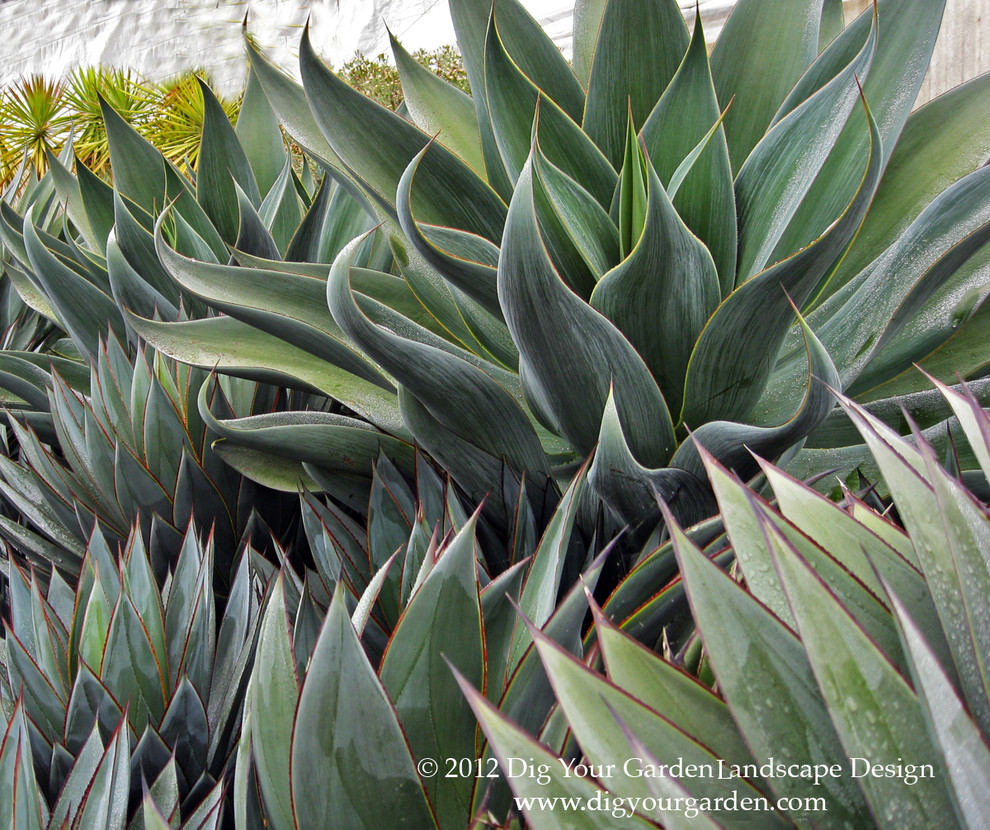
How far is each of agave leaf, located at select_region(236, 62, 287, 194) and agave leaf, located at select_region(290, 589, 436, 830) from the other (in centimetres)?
154

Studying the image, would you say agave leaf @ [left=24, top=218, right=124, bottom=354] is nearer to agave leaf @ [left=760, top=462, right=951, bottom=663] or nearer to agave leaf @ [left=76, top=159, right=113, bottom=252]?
agave leaf @ [left=76, top=159, right=113, bottom=252]

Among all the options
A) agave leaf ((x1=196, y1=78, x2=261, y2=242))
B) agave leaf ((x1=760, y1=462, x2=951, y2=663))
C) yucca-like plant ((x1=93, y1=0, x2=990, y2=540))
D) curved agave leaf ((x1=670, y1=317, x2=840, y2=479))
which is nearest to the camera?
agave leaf ((x1=760, y1=462, x2=951, y2=663))

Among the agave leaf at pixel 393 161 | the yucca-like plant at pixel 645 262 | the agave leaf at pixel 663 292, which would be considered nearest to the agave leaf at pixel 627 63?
the yucca-like plant at pixel 645 262

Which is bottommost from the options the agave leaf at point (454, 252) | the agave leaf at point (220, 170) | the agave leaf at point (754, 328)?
the agave leaf at point (754, 328)

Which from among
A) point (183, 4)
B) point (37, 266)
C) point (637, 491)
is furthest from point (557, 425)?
point (183, 4)

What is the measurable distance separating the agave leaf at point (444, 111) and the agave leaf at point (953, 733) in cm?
106

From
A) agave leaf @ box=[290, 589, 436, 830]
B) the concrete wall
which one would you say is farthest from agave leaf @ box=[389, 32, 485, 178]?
the concrete wall

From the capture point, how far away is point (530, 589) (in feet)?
2.23

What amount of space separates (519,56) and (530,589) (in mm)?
816

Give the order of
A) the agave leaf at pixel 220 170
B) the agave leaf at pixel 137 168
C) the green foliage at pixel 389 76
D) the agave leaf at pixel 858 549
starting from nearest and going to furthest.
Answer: the agave leaf at pixel 858 549, the agave leaf at pixel 220 170, the agave leaf at pixel 137 168, the green foliage at pixel 389 76

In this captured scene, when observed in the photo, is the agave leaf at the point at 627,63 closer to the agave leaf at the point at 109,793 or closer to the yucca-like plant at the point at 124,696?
the yucca-like plant at the point at 124,696

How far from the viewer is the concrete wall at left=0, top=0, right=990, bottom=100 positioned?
432 inches

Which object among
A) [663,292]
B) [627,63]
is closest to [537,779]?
[663,292]

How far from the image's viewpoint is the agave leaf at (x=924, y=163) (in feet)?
3.34
